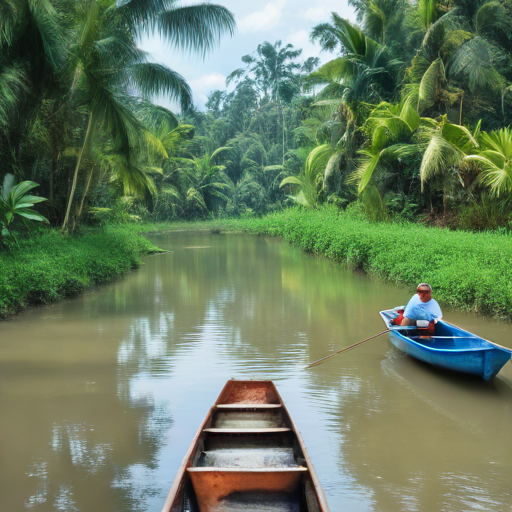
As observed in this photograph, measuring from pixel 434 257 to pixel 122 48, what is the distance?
8863 millimetres

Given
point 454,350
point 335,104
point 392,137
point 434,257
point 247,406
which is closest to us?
point 247,406

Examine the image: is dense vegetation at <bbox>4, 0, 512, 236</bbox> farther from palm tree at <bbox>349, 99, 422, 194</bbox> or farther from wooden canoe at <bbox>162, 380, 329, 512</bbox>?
wooden canoe at <bbox>162, 380, 329, 512</bbox>

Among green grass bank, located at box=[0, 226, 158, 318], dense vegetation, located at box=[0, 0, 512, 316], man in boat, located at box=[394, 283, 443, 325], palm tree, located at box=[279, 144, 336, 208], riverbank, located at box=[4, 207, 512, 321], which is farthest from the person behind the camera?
palm tree, located at box=[279, 144, 336, 208]

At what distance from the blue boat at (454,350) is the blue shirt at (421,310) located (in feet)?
0.44

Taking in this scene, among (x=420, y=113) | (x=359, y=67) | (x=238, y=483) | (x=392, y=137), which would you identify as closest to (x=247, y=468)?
(x=238, y=483)

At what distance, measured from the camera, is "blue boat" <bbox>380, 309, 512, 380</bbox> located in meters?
5.54

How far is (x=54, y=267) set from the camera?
438 inches

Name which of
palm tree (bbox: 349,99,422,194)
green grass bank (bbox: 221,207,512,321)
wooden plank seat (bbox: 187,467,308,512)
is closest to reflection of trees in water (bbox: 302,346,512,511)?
wooden plank seat (bbox: 187,467,308,512)

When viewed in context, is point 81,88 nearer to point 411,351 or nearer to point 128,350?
point 128,350

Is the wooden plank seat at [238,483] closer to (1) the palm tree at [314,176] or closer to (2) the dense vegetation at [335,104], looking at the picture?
(2) the dense vegetation at [335,104]

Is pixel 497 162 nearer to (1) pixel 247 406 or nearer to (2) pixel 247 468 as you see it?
(1) pixel 247 406

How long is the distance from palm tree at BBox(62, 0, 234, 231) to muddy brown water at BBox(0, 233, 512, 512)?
17.8 ft

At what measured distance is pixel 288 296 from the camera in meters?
12.1

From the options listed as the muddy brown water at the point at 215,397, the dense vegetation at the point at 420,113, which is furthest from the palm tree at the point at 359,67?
the muddy brown water at the point at 215,397
